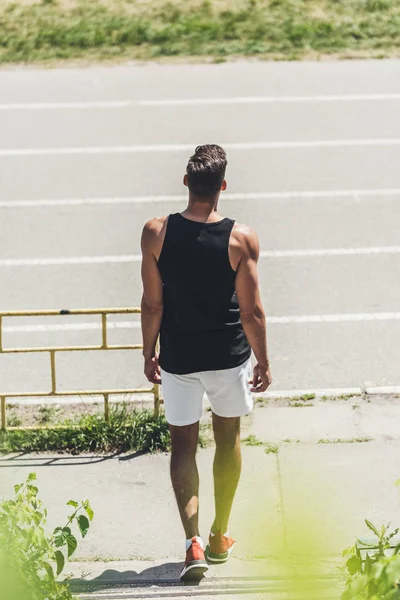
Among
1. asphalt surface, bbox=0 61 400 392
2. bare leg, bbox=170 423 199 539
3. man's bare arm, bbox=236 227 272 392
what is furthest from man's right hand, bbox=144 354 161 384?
asphalt surface, bbox=0 61 400 392

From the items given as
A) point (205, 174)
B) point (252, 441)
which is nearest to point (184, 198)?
point (252, 441)

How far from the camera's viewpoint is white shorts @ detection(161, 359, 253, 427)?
4480 millimetres

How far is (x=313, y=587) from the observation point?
143cm

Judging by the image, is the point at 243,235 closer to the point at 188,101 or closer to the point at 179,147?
the point at 179,147

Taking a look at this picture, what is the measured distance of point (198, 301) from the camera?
434 centimetres


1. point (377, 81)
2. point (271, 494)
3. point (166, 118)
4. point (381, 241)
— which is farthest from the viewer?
point (377, 81)

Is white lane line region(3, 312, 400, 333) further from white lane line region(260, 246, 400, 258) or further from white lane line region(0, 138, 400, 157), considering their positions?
white lane line region(0, 138, 400, 157)

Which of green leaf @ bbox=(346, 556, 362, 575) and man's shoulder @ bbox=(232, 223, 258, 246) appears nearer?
green leaf @ bbox=(346, 556, 362, 575)

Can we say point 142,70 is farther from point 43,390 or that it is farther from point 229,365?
point 229,365

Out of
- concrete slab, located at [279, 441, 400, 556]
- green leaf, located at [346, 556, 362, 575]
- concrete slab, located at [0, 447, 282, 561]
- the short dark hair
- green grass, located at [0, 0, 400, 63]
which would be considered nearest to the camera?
green leaf, located at [346, 556, 362, 575]

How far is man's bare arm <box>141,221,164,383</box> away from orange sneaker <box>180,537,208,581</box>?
0.79 metres

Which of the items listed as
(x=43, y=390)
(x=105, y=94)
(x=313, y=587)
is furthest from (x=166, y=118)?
(x=313, y=587)

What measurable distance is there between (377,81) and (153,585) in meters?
10.5

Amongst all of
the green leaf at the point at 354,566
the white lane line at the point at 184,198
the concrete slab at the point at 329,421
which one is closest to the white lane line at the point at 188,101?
the white lane line at the point at 184,198
